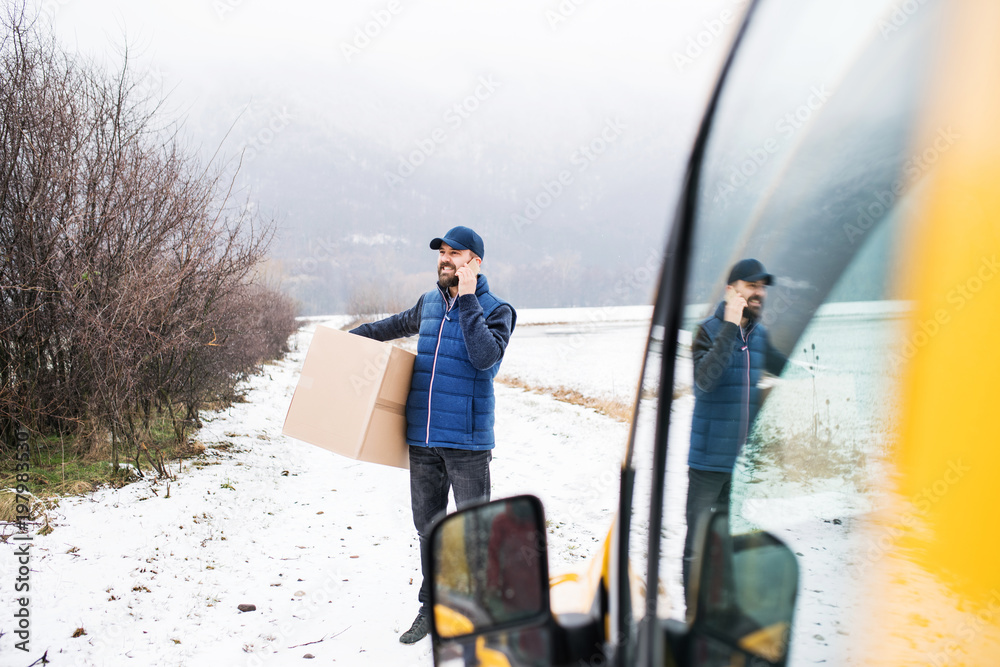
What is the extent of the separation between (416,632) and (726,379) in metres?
2.79

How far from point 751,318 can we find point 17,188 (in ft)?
23.4

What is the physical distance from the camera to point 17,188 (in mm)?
5410

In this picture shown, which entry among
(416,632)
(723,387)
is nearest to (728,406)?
(723,387)

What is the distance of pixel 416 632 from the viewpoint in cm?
291

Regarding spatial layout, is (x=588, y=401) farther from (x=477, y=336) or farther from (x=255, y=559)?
(x=477, y=336)

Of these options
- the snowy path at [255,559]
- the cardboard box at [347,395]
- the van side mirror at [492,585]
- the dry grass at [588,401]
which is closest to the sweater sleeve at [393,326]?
the cardboard box at [347,395]

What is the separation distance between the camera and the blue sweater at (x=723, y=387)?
2.31 ft

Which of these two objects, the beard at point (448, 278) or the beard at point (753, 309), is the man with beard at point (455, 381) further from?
the beard at point (753, 309)

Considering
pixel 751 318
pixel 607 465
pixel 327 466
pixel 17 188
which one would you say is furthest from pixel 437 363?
pixel 17 188

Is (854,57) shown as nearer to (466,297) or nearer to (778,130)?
(778,130)

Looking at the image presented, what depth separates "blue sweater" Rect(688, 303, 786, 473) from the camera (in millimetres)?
704

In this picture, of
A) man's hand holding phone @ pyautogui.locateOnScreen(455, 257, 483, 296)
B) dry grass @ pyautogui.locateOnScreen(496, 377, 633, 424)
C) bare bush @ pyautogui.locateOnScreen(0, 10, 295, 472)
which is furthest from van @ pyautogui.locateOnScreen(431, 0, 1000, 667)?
dry grass @ pyautogui.locateOnScreen(496, 377, 633, 424)

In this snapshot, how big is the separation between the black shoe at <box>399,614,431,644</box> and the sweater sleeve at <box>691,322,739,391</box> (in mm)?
2714

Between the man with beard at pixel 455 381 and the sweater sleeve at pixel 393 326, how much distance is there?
0.67 feet
